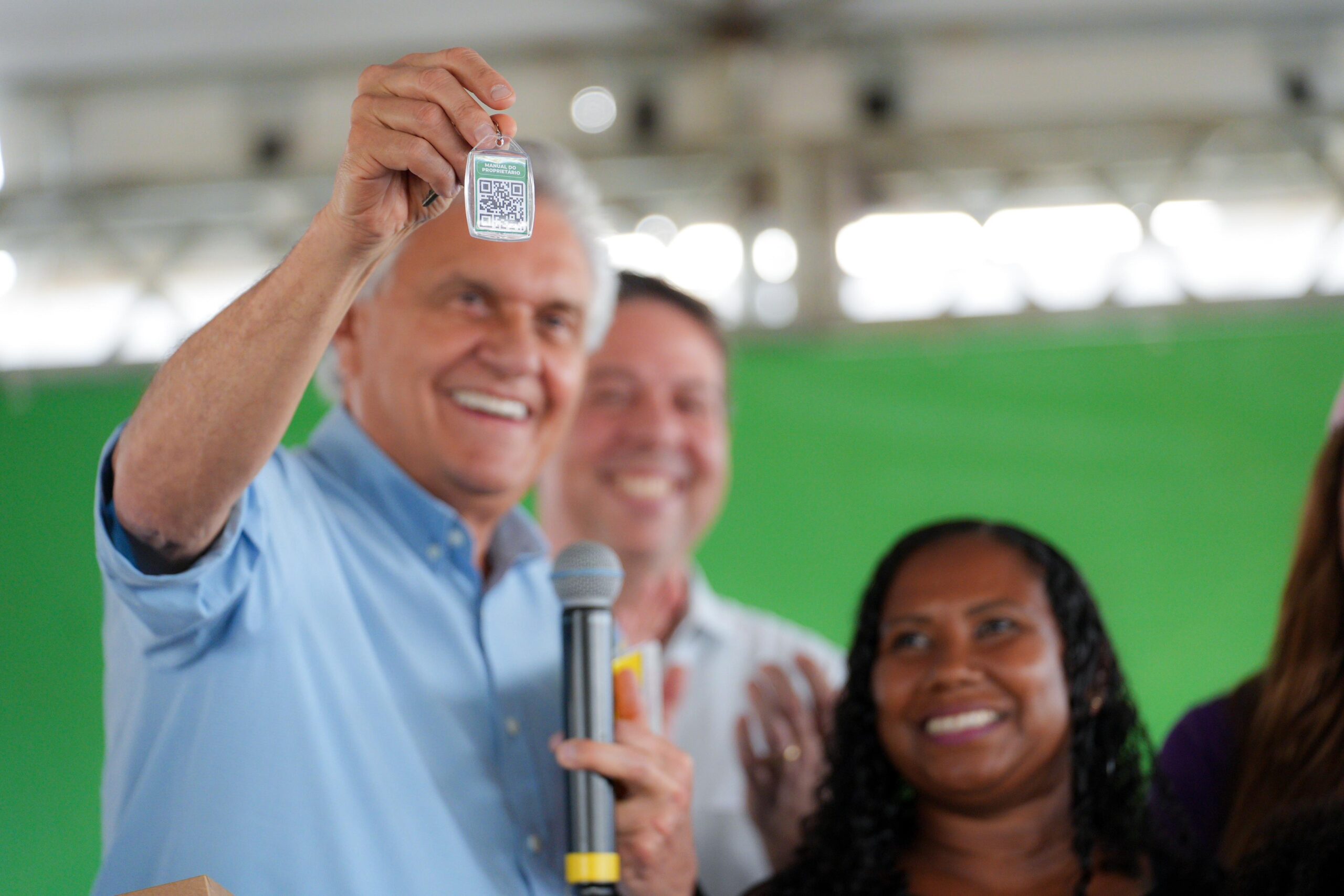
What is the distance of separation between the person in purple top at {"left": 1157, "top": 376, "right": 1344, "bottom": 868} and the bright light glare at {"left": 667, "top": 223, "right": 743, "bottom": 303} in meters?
1.93

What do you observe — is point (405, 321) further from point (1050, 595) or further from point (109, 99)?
→ point (109, 99)

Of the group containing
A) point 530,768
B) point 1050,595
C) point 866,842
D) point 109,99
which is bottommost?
point 866,842

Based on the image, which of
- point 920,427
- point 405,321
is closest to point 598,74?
point 920,427

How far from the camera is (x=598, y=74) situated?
441 cm

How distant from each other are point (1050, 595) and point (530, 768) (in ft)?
3.31

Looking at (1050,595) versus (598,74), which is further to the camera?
(598,74)

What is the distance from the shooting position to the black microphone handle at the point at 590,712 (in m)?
1.85

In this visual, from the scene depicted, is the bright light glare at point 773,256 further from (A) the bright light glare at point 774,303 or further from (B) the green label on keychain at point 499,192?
(B) the green label on keychain at point 499,192

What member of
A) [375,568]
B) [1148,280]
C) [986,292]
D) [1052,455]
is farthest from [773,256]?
[375,568]

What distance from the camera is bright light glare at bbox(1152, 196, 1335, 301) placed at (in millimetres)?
4320

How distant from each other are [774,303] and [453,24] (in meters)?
1.33

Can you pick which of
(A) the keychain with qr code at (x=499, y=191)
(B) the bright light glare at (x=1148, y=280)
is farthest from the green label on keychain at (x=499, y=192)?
(B) the bright light glare at (x=1148, y=280)

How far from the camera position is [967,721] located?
2.36m

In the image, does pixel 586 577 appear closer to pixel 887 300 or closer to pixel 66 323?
pixel 887 300
